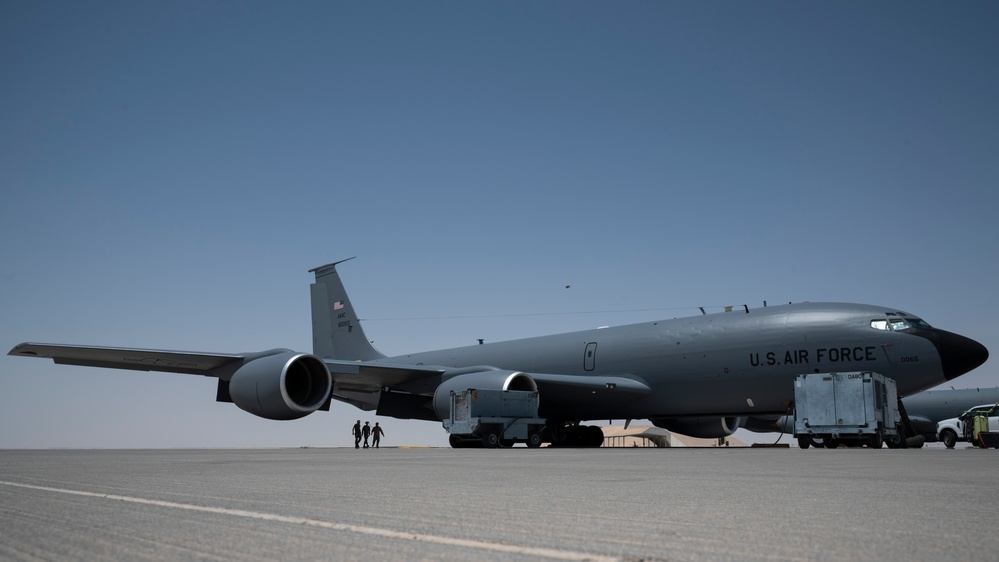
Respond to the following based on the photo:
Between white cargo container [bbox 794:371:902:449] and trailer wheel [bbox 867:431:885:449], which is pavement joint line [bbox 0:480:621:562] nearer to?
white cargo container [bbox 794:371:902:449]

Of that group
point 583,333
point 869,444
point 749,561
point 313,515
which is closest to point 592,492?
point 313,515

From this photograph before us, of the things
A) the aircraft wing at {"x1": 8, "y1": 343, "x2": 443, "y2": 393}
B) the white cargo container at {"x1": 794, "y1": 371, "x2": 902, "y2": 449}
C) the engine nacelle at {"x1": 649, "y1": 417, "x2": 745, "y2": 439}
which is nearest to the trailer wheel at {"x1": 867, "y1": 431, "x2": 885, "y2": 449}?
the white cargo container at {"x1": 794, "y1": 371, "x2": 902, "y2": 449}

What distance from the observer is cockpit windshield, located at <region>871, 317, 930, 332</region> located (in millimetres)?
17188

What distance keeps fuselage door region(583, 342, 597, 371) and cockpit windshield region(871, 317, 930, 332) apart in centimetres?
714

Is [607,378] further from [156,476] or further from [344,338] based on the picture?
[156,476]

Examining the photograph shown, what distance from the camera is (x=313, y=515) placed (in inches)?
145

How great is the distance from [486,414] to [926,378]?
356 inches

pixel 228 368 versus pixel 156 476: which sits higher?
pixel 228 368

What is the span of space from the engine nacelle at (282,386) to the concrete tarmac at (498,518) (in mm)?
9904

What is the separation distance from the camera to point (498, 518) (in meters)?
3.67

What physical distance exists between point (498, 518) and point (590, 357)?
739 inches

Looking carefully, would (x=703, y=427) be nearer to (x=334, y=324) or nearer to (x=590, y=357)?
(x=590, y=357)

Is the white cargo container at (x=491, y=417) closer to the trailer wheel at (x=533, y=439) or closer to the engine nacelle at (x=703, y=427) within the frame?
the trailer wheel at (x=533, y=439)

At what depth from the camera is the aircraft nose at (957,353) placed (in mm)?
16844
